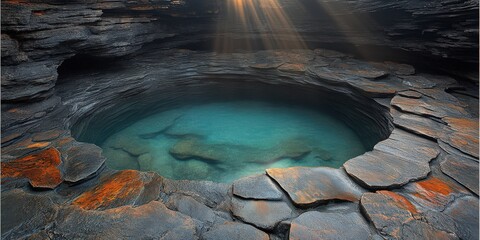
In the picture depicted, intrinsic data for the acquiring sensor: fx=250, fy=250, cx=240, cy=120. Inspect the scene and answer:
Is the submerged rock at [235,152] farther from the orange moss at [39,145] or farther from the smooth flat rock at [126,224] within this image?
the smooth flat rock at [126,224]

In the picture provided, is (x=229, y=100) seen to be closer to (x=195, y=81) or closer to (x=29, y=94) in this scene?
(x=195, y=81)

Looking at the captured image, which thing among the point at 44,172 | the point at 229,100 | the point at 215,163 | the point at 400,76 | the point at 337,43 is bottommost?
the point at 215,163

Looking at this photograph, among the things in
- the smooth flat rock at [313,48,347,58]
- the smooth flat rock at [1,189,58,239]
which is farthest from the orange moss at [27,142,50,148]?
the smooth flat rock at [313,48,347,58]

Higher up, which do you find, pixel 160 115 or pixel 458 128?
pixel 458 128

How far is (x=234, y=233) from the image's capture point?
6.51 feet

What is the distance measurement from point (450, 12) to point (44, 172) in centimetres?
676

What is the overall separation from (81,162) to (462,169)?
4.25 m

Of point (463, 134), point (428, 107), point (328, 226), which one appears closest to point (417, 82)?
point (428, 107)

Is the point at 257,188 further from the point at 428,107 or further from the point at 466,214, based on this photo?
the point at 428,107

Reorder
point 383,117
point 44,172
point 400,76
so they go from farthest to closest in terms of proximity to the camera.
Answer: point 400,76 → point 383,117 → point 44,172

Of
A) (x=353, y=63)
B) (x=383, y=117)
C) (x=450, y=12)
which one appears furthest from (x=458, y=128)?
(x=353, y=63)

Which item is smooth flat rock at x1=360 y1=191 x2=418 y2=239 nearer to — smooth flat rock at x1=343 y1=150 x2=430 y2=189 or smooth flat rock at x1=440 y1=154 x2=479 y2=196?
smooth flat rock at x1=343 y1=150 x2=430 y2=189

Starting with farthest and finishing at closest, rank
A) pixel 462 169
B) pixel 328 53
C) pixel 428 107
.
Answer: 1. pixel 328 53
2. pixel 428 107
3. pixel 462 169

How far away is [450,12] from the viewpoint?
4.57 metres
